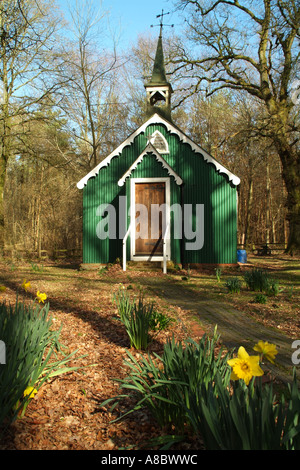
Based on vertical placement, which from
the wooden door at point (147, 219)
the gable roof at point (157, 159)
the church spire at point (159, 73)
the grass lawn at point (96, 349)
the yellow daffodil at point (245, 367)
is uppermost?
the church spire at point (159, 73)

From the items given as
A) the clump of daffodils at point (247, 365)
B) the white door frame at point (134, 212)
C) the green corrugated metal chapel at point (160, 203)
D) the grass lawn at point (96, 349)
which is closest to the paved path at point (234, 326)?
the grass lawn at point (96, 349)

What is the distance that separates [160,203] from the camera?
1427 cm

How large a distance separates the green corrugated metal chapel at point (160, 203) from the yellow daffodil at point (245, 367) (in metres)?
11.0

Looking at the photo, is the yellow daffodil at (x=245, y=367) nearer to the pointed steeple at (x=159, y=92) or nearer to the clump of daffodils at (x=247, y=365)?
the clump of daffodils at (x=247, y=365)

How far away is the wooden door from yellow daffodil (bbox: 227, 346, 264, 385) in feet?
38.6

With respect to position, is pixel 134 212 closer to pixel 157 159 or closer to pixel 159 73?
pixel 157 159

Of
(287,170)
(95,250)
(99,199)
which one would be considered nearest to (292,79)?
(287,170)

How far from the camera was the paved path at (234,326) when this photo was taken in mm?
4191

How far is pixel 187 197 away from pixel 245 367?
515 inches

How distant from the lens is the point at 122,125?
31.6 m

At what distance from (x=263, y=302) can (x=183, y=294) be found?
199 centimetres

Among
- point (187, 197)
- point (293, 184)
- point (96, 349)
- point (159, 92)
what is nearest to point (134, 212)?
point (187, 197)

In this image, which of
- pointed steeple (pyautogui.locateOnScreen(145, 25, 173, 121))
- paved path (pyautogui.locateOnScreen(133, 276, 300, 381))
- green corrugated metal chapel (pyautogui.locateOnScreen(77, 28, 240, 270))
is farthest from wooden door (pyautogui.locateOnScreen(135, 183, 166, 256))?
paved path (pyautogui.locateOnScreen(133, 276, 300, 381))

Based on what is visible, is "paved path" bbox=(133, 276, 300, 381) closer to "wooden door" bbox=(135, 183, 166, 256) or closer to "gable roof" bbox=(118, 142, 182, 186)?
"wooden door" bbox=(135, 183, 166, 256)
